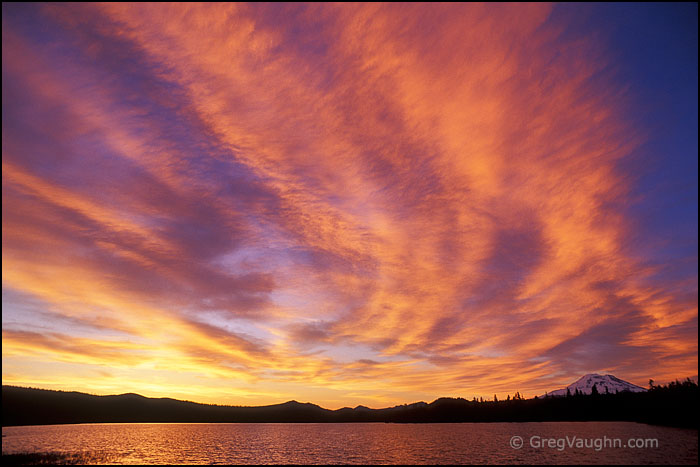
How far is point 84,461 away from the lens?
282ft

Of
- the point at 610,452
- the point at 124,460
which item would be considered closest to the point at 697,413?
the point at 610,452

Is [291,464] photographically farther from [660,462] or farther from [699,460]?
[699,460]

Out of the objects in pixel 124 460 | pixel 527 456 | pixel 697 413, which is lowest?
pixel 124 460

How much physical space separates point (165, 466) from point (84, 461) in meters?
19.0

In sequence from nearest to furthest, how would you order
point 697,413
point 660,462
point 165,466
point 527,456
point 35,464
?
point 35,464 → point 660,462 → point 165,466 → point 527,456 → point 697,413

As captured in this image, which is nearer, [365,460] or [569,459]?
[569,459]

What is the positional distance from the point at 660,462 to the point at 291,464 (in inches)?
3126

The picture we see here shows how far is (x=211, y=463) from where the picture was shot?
93562 millimetres

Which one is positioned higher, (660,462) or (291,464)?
(660,462)

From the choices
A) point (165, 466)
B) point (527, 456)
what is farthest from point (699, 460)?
point (165, 466)

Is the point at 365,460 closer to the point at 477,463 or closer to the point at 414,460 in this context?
the point at 414,460

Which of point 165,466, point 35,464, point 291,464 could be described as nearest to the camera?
point 35,464

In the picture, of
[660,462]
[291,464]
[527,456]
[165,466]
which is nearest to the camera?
[660,462]

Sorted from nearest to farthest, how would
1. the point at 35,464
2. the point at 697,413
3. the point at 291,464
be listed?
the point at 35,464 < the point at 291,464 < the point at 697,413
